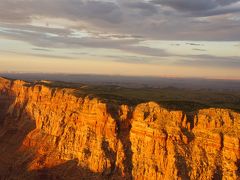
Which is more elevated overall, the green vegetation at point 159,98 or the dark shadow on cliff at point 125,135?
the green vegetation at point 159,98

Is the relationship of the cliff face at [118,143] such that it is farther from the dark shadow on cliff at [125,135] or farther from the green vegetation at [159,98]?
the green vegetation at [159,98]

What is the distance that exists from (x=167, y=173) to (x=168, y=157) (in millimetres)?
3023

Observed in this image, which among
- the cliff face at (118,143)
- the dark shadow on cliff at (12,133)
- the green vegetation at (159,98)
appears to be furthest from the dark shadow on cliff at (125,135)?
the dark shadow on cliff at (12,133)

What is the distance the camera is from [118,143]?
83.0 m

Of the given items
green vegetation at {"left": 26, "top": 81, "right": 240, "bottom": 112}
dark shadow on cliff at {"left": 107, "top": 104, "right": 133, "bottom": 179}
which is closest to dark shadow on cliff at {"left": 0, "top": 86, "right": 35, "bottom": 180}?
green vegetation at {"left": 26, "top": 81, "right": 240, "bottom": 112}

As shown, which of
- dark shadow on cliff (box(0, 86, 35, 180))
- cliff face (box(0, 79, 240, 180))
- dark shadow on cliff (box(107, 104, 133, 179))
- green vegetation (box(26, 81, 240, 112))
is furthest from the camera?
dark shadow on cliff (box(0, 86, 35, 180))

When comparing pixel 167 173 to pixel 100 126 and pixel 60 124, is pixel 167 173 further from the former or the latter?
pixel 60 124

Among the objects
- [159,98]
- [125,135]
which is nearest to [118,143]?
[125,135]

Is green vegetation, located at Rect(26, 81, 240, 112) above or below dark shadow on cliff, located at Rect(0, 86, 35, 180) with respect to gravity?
above

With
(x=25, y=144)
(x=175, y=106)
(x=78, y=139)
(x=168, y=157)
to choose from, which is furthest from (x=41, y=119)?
(x=168, y=157)

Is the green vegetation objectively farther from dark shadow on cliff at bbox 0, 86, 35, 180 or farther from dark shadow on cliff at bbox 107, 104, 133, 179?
dark shadow on cliff at bbox 0, 86, 35, 180

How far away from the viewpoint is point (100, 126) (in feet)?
290

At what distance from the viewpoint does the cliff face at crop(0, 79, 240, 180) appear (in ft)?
229

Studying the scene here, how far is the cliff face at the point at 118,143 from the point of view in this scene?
229 feet
